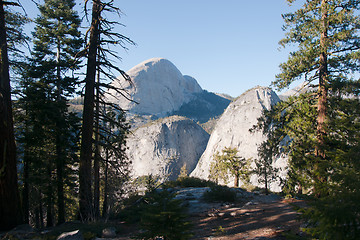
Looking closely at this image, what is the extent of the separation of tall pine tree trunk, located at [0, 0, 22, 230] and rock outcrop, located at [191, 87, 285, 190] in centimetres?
7580

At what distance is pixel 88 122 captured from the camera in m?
8.25

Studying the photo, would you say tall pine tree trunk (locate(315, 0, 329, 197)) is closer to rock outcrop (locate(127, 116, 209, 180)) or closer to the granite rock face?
rock outcrop (locate(127, 116, 209, 180))

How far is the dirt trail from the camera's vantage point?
19.5 ft

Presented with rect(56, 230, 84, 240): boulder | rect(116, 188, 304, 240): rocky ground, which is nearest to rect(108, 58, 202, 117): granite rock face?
rect(116, 188, 304, 240): rocky ground

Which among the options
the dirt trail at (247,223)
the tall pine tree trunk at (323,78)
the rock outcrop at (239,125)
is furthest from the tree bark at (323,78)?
the rock outcrop at (239,125)

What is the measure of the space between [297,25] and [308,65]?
6.96 ft

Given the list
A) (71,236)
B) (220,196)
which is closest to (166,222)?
(71,236)

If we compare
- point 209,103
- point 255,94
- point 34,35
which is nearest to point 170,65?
point 209,103

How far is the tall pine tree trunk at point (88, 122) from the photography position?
8.04m

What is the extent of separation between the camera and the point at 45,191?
50.7 feet

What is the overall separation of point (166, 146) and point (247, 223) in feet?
302

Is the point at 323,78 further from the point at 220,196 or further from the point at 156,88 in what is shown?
the point at 156,88

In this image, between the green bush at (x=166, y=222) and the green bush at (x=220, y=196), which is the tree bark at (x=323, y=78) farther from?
the green bush at (x=166, y=222)

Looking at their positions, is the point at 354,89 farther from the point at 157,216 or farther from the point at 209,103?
the point at 209,103
